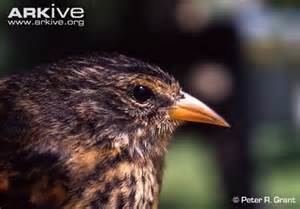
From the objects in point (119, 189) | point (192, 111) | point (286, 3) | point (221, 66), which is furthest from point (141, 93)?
point (286, 3)

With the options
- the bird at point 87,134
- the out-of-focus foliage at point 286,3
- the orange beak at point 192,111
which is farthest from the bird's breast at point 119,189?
the out-of-focus foliage at point 286,3

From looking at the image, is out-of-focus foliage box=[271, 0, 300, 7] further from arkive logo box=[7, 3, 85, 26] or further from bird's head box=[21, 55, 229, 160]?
arkive logo box=[7, 3, 85, 26]

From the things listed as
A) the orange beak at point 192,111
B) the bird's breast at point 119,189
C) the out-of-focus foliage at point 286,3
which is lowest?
the bird's breast at point 119,189

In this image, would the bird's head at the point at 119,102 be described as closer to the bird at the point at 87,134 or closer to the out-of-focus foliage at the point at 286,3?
the bird at the point at 87,134

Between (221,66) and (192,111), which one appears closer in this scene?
(192,111)

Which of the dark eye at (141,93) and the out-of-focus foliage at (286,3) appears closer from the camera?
the dark eye at (141,93)

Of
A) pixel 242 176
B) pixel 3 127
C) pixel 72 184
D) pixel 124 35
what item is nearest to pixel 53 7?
pixel 124 35

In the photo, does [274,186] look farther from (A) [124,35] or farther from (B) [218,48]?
(A) [124,35]

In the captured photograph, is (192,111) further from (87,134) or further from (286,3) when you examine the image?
(286,3)
